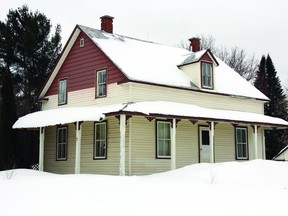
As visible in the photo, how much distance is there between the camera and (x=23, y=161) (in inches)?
976

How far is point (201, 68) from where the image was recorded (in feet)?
76.4

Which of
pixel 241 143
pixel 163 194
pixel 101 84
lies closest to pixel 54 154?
pixel 101 84

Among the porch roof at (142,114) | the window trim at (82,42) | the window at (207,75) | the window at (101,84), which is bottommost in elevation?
the porch roof at (142,114)

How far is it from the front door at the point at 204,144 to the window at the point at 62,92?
7404 mm

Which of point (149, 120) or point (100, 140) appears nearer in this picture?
point (149, 120)

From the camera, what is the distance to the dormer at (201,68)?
2314cm

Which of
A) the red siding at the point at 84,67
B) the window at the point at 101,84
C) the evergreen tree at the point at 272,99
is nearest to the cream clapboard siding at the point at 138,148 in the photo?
the window at the point at 101,84

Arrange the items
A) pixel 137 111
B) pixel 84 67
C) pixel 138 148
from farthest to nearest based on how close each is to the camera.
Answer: pixel 84 67 < pixel 138 148 < pixel 137 111

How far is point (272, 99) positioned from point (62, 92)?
21.2 meters

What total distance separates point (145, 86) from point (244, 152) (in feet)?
25.6

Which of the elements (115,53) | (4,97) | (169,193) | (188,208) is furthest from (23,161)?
(188,208)

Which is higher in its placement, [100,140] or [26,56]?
[26,56]

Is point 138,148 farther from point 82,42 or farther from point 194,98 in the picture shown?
point 82,42

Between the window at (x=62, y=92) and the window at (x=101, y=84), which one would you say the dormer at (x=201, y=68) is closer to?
the window at (x=101, y=84)
